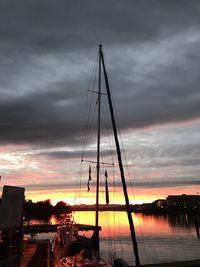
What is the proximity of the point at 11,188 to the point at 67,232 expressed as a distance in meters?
31.5

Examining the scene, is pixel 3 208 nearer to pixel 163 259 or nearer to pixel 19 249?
pixel 19 249

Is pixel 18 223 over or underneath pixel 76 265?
over

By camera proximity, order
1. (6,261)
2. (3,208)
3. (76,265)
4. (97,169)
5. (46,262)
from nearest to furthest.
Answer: (3,208), (6,261), (76,265), (97,169), (46,262)

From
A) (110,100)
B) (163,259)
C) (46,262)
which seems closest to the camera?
(110,100)

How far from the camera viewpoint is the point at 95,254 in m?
24.6

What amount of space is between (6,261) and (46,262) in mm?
31327

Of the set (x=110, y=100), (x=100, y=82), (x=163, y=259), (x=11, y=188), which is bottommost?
(x=163, y=259)

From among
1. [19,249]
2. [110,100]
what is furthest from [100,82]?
[19,249]

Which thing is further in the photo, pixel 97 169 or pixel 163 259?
pixel 163 259

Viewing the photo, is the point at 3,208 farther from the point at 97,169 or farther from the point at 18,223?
the point at 97,169

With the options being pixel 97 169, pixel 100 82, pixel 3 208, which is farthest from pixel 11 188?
pixel 100 82

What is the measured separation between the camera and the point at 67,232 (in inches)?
1387

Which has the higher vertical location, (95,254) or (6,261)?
(6,261)

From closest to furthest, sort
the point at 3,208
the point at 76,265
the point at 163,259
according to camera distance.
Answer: the point at 3,208
the point at 76,265
the point at 163,259
